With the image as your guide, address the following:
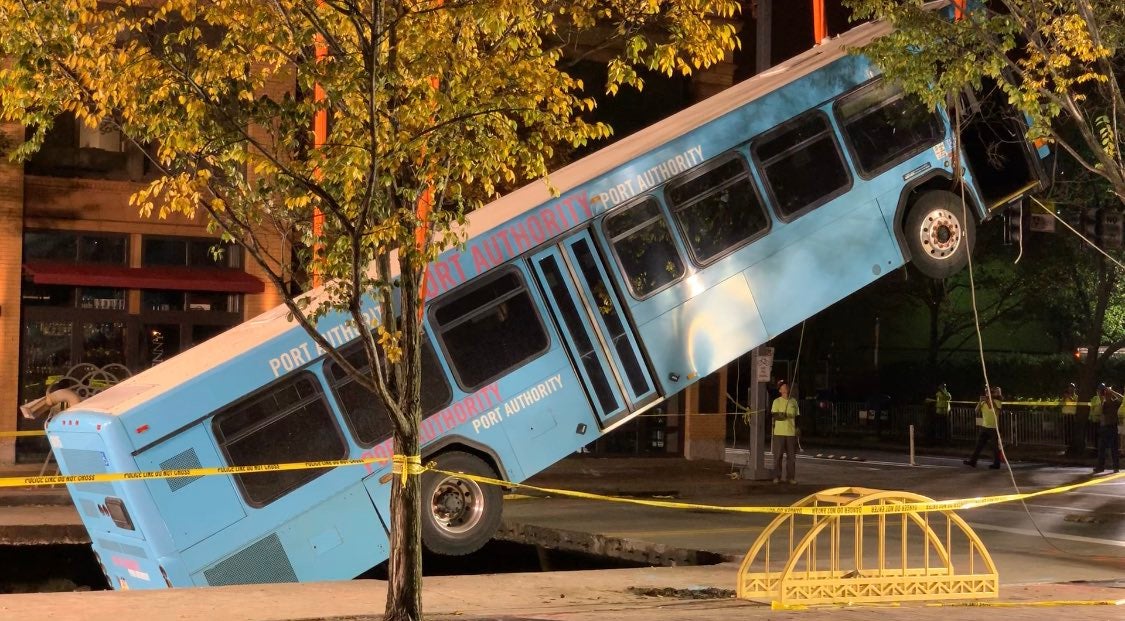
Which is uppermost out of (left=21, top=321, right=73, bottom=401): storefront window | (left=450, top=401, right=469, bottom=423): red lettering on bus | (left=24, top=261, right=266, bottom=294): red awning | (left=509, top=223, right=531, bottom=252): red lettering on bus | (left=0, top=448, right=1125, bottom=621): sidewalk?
(left=24, top=261, right=266, bottom=294): red awning

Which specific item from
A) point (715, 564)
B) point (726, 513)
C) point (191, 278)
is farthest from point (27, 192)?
point (715, 564)

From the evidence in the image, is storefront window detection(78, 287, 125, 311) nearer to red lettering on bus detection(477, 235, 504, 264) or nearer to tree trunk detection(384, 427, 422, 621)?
red lettering on bus detection(477, 235, 504, 264)

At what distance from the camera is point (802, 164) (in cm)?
1429

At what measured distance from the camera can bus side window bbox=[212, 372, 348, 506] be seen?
1127cm

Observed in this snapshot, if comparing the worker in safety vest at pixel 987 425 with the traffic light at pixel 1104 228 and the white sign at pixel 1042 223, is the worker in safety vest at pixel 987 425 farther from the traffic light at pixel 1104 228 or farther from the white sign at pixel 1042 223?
the white sign at pixel 1042 223

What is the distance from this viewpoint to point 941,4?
14438mm

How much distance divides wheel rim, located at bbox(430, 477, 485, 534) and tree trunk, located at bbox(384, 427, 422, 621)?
3097 millimetres

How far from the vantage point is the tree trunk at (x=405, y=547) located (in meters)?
8.98

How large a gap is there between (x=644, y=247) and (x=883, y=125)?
3.46 m

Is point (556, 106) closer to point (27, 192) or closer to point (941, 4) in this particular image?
point (941, 4)

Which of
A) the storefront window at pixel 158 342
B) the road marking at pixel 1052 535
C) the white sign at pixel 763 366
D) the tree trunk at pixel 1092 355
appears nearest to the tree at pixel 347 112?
the road marking at pixel 1052 535

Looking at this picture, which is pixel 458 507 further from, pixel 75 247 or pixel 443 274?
pixel 75 247

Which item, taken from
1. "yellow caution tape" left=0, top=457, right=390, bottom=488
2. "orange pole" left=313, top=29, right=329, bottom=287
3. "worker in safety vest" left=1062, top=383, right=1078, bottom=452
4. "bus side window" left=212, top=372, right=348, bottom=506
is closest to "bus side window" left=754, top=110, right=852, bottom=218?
"orange pole" left=313, top=29, right=329, bottom=287

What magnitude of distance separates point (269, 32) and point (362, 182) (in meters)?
1.23
